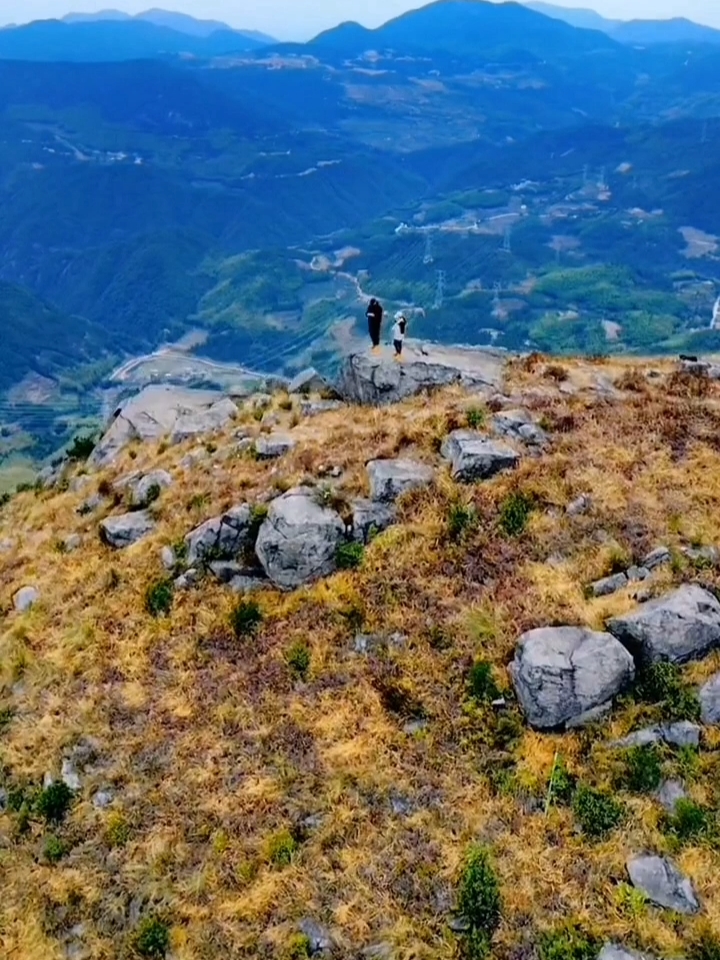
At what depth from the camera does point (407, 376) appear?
35.5 metres

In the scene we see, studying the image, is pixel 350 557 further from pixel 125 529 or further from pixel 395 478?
pixel 125 529

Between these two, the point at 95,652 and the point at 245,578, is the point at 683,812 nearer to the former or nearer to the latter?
the point at 245,578

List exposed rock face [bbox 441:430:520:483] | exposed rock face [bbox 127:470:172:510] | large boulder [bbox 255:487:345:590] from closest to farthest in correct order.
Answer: large boulder [bbox 255:487:345:590] → exposed rock face [bbox 441:430:520:483] → exposed rock face [bbox 127:470:172:510]

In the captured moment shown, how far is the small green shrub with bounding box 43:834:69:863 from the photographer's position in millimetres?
18984

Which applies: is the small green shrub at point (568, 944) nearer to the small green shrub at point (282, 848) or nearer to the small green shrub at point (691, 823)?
the small green shrub at point (691, 823)

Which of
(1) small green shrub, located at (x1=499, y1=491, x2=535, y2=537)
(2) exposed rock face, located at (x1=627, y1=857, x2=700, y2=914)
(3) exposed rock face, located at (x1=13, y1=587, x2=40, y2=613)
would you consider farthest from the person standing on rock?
(2) exposed rock face, located at (x1=627, y1=857, x2=700, y2=914)

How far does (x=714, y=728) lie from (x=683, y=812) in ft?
7.51

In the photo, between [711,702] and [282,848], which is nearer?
[282,848]

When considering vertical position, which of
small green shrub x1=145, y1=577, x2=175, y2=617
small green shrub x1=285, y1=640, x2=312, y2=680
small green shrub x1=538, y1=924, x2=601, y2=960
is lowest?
small green shrub x1=145, y1=577, x2=175, y2=617

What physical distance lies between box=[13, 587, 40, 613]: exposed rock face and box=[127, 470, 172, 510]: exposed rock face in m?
4.77

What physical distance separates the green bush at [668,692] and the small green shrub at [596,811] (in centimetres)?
249

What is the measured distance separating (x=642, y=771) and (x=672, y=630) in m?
3.61

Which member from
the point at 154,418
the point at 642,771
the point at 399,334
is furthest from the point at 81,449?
the point at 642,771

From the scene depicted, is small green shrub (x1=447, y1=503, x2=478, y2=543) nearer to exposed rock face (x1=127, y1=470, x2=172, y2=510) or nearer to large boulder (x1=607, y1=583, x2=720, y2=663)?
large boulder (x1=607, y1=583, x2=720, y2=663)
